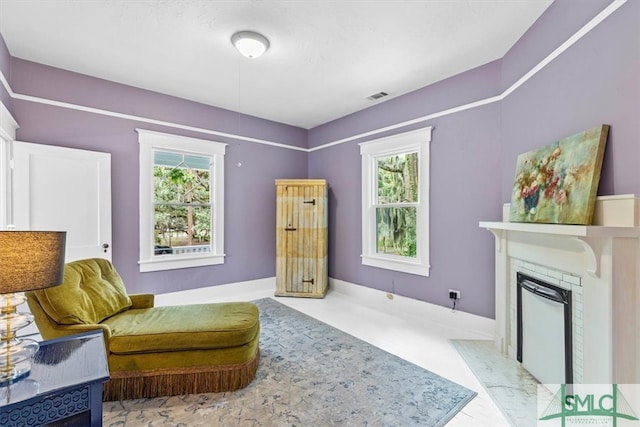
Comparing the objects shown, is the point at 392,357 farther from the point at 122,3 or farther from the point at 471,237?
the point at 122,3

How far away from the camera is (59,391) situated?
1253 mm

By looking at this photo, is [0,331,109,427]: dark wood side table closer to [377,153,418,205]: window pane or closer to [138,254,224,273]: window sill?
[138,254,224,273]: window sill

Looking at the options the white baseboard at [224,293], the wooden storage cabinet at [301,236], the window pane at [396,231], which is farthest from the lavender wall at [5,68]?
the window pane at [396,231]

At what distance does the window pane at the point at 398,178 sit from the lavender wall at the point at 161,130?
5.26ft

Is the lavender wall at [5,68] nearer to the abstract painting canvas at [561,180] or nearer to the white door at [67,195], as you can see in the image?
the white door at [67,195]

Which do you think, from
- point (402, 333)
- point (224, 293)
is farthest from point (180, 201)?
point (402, 333)

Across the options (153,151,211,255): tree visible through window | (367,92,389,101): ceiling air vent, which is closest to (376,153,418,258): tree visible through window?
(367,92,389,101): ceiling air vent

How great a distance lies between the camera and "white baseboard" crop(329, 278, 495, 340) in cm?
306

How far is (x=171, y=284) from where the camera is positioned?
3918 millimetres

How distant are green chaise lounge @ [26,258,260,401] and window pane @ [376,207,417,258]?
2247 mm

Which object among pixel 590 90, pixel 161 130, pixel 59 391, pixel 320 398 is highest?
pixel 161 130

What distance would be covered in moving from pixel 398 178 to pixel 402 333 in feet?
6.25

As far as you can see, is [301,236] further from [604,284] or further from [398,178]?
[604,284]

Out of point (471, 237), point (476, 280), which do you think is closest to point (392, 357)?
point (476, 280)
